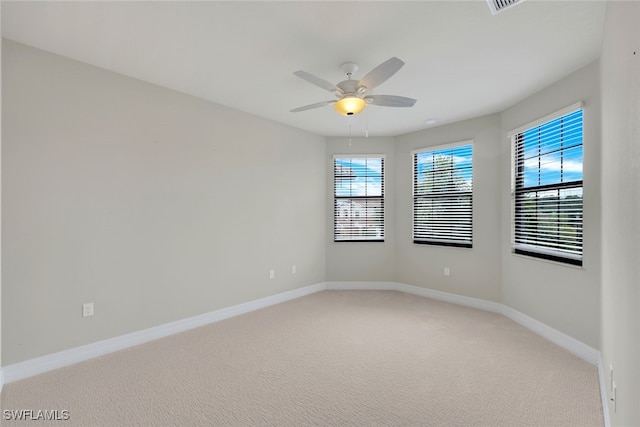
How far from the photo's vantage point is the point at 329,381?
2.50 meters

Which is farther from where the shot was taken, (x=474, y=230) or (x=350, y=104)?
(x=474, y=230)

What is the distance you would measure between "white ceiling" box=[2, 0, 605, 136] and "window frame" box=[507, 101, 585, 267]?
37cm

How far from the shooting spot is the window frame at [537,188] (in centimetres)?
298

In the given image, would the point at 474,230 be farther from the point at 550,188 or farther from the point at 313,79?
the point at 313,79

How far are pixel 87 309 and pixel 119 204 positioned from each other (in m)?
1.00

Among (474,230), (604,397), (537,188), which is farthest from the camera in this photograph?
(474,230)

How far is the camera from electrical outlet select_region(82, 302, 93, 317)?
2863mm

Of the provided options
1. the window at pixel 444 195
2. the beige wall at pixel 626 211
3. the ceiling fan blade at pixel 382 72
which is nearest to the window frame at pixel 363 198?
the window at pixel 444 195

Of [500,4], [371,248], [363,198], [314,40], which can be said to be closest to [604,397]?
[500,4]

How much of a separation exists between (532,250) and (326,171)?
10.6 feet

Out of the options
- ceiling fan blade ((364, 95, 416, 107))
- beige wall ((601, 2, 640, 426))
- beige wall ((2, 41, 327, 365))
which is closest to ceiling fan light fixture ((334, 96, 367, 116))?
ceiling fan blade ((364, 95, 416, 107))

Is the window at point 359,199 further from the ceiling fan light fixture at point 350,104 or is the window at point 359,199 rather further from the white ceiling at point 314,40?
the ceiling fan light fixture at point 350,104

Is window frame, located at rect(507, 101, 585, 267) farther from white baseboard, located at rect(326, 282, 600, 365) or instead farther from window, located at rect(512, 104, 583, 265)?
white baseboard, located at rect(326, 282, 600, 365)

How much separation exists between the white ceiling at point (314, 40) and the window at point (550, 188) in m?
0.50
